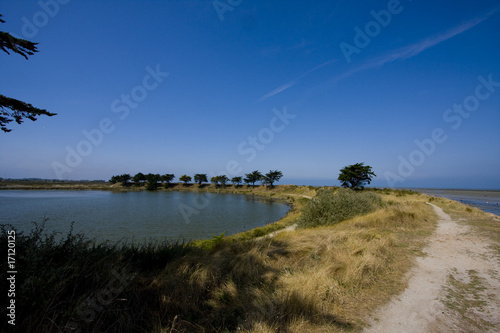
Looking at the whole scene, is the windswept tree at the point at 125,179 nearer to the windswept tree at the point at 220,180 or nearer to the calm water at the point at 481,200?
the windswept tree at the point at 220,180

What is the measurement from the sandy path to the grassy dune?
11.5 inches

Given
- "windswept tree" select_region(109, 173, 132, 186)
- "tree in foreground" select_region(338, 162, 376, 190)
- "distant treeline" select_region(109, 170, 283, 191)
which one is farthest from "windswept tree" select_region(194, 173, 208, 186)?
"tree in foreground" select_region(338, 162, 376, 190)

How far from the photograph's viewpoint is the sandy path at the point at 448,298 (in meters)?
3.13

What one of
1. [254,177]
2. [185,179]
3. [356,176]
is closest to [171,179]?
[185,179]

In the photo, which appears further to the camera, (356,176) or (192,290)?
(356,176)

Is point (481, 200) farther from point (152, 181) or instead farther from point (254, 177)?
point (152, 181)

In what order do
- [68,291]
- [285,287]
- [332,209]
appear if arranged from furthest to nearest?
[332,209] → [285,287] → [68,291]

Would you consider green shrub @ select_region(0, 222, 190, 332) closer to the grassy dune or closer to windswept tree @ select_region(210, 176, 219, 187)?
the grassy dune

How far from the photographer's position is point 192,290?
12.6ft

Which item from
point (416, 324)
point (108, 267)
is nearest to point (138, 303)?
point (108, 267)

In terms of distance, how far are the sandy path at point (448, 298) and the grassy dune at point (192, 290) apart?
→ 292 millimetres

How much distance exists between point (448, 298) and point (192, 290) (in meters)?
4.90

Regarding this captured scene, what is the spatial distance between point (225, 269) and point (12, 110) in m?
6.34

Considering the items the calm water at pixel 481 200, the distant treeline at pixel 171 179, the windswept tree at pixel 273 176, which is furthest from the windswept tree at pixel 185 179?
the calm water at pixel 481 200
